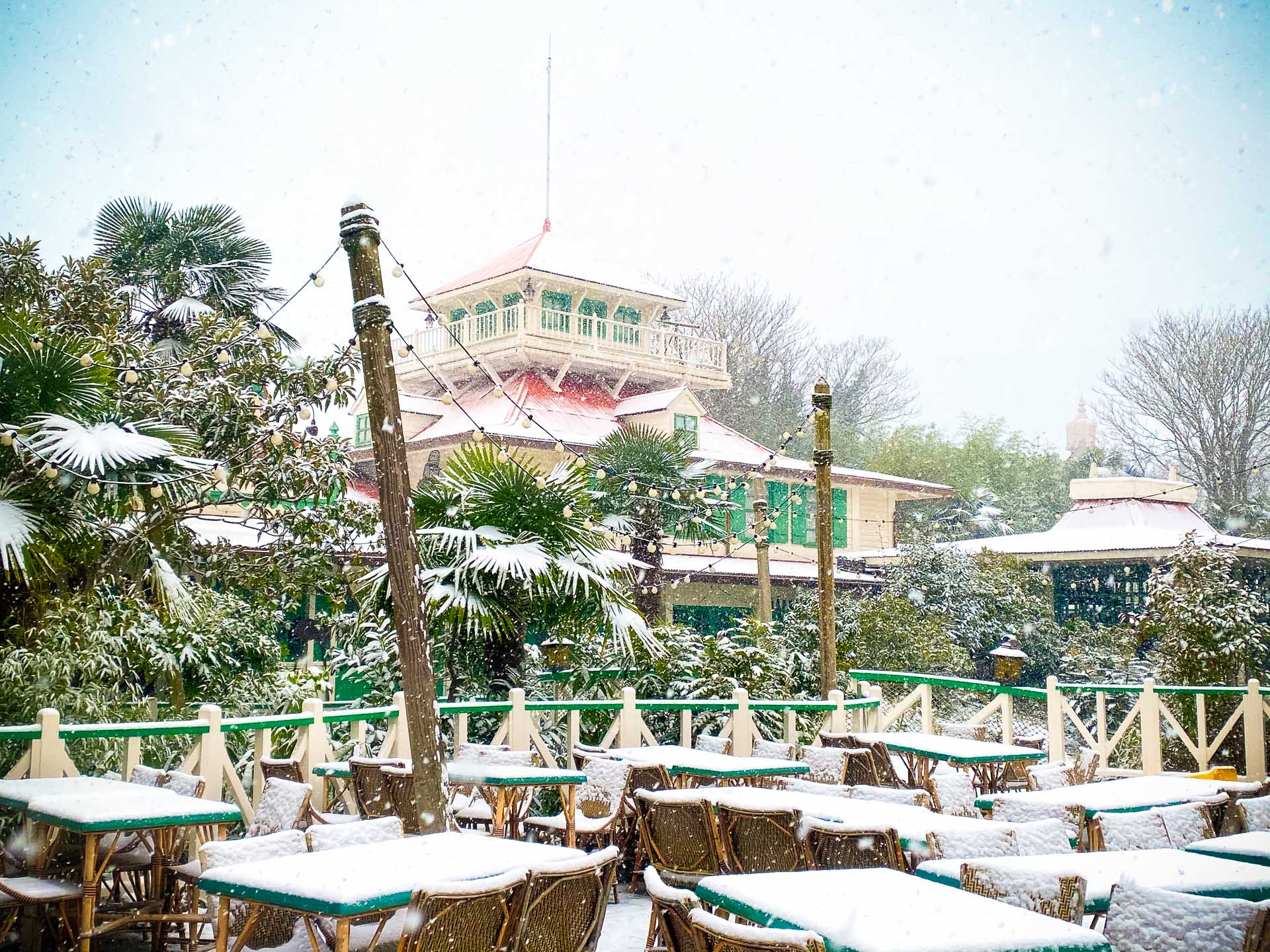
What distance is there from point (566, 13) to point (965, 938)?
60.8 meters

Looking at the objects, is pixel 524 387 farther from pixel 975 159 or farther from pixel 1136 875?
pixel 975 159

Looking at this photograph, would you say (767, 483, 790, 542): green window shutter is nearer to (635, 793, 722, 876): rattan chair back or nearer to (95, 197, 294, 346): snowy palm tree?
(95, 197, 294, 346): snowy palm tree

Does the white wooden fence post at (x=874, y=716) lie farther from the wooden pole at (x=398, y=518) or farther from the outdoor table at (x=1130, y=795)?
the wooden pole at (x=398, y=518)

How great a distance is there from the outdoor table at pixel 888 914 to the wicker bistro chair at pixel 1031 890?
0.62ft

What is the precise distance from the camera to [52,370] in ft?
27.7

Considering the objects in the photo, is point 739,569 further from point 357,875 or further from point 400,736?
point 357,875

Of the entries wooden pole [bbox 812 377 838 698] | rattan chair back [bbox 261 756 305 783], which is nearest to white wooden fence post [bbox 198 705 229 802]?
rattan chair back [bbox 261 756 305 783]

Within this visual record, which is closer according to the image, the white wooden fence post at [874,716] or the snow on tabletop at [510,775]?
the snow on tabletop at [510,775]

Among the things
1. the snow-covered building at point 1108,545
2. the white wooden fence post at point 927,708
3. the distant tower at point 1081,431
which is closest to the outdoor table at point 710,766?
the white wooden fence post at point 927,708

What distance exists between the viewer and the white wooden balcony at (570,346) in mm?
25266

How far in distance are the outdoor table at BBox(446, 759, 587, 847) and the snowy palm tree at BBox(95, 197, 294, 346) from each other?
11047mm

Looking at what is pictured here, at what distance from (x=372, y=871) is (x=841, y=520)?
932 inches

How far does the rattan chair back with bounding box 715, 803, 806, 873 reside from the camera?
556 cm

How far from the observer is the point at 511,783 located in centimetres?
690
